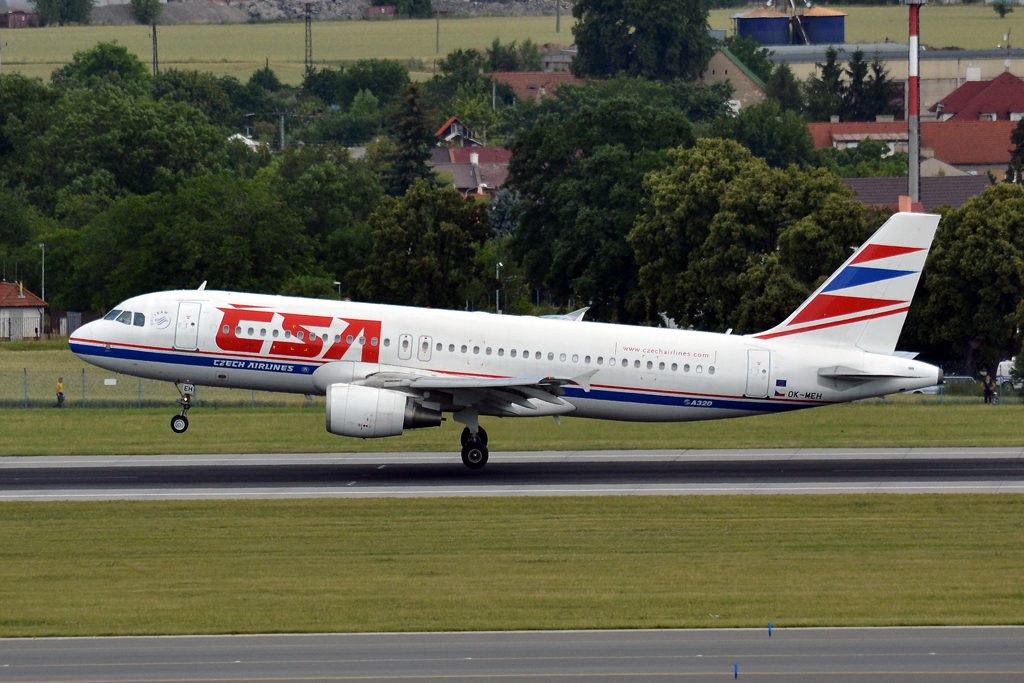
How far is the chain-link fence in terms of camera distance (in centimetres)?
6312

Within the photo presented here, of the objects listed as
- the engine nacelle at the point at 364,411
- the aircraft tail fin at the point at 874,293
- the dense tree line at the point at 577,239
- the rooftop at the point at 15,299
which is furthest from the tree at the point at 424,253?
the engine nacelle at the point at 364,411

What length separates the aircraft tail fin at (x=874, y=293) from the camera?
142 feet

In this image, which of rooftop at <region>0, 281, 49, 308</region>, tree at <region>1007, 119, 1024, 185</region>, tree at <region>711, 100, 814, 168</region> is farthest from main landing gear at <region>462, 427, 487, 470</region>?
tree at <region>1007, 119, 1024, 185</region>

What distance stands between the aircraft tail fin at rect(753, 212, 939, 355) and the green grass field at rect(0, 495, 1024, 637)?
6.95 meters

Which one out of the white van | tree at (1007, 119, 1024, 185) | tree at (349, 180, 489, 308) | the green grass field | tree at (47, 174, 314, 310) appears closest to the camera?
the green grass field

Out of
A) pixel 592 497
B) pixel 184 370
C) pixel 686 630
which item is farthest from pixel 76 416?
pixel 686 630

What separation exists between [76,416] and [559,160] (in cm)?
4889

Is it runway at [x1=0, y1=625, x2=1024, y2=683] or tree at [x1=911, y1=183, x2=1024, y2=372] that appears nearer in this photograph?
runway at [x1=0, y1=625, x2=1024, y2=683]

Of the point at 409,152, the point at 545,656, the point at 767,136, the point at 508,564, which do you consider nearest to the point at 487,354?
the point at 508,564

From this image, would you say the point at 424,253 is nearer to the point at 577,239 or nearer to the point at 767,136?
the point at 577,239

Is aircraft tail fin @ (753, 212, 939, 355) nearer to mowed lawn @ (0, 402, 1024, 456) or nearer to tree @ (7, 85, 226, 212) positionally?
mowed lawn @ (0, 402, 1024, 456)

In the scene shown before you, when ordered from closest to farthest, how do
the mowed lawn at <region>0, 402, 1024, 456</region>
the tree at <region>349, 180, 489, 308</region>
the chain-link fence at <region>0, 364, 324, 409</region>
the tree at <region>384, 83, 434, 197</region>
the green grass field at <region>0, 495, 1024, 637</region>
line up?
the green grass field at <region>0, 495, 1024, 637</region> < the mowed lawn at <region>0, 402, 1024, 456</region> < the chain-link fence at <region>0, 364, 324, 409</region> < the tree at <region>349, 180, 489, 308</region> < the tree at <region>384, 83, 434, 197</region>

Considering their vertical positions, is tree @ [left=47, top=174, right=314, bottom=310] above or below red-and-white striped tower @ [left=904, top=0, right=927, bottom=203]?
below

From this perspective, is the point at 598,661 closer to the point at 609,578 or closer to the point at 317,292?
the point at 609,578
